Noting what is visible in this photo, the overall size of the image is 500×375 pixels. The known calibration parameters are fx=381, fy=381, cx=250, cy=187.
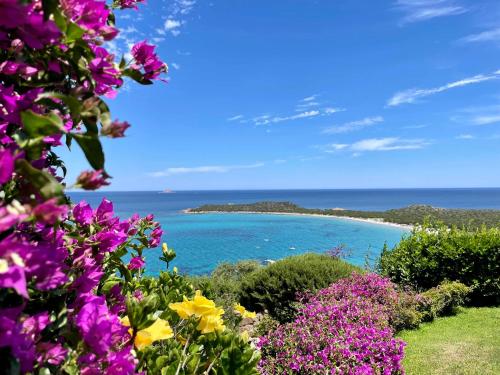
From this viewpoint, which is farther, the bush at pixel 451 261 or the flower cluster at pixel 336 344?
the bush at pixel 451 261

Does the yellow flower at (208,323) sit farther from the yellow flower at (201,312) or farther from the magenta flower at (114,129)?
the magenta flower at (114,129)

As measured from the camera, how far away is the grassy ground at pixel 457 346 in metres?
5.45

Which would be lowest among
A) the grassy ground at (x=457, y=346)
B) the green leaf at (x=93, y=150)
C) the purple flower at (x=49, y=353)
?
the grassy ground at (x=457, y=346)

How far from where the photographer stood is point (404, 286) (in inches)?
366

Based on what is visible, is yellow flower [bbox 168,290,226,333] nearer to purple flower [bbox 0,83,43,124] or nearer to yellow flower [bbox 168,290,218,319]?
yellow flower [bbox 168,290,218,319]

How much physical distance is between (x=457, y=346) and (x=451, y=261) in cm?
352

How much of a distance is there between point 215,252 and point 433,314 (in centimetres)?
2248

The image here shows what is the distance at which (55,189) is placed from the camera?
1.95 ft

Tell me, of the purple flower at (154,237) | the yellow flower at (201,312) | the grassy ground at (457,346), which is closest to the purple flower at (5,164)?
the yellow flower at (201,312)

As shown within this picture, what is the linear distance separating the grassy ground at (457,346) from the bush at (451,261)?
1021mm

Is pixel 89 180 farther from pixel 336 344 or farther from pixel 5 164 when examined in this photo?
pixel 336 344

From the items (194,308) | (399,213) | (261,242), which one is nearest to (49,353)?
(194,308)

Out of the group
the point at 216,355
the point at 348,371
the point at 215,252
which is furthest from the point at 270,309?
the point at 215,252

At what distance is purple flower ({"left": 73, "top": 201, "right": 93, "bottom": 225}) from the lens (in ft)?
3.97
